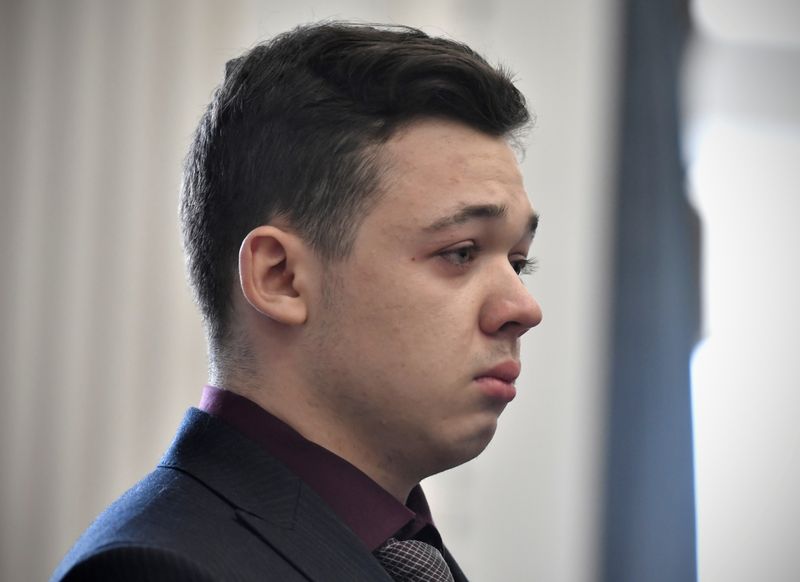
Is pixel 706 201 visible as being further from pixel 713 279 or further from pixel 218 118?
pixel 218 118

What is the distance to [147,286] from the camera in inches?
86.4

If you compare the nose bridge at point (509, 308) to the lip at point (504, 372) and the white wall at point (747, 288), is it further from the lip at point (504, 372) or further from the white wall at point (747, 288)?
the white wall at point (747, 288)

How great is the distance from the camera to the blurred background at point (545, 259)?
2047 mm

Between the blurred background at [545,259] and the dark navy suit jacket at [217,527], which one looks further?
the blurred background at [545,259]

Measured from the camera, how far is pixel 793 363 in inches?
77.4

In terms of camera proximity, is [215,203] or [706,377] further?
[706,377]

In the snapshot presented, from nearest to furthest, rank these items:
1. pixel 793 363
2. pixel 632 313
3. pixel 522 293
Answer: pixel 522 293 → pixel 793 363 → pixel 632 313

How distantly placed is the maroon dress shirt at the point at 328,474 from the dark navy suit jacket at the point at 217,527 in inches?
0.9

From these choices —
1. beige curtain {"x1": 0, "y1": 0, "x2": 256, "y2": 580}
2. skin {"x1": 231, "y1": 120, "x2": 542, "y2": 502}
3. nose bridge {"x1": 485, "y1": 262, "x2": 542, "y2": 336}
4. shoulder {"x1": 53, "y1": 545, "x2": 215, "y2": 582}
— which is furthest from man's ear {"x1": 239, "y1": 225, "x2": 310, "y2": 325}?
beige curtain {"x1": 0, "y1": 0, "x2": 256, "y2": 580}

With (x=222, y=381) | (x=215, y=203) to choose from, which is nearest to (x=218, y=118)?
(x=215, y=203)

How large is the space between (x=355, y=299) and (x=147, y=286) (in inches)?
50.6

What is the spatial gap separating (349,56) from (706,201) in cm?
123

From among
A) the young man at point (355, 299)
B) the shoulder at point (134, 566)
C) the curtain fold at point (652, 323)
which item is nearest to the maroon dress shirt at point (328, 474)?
the young man at point (355, 299)

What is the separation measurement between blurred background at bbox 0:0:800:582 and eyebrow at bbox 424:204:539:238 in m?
1.14
